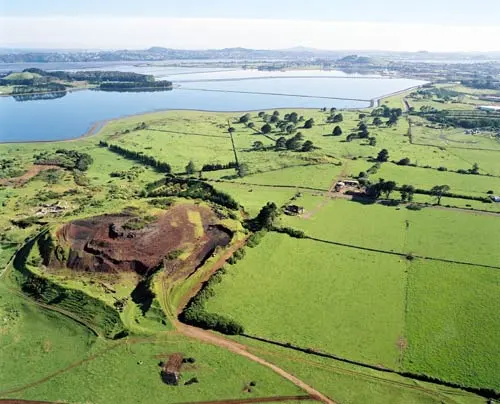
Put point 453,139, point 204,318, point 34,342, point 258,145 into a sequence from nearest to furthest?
point 34,342 < point 204,318 < point 258,145 < point 453,139

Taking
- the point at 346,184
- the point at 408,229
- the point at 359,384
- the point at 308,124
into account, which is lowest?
the point at 359,384

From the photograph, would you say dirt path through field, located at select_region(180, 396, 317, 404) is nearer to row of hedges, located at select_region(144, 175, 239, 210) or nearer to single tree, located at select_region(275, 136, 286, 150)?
row of hedges, located at select_region(144, 175, 239, 210)

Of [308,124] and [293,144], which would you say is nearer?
[293,144]

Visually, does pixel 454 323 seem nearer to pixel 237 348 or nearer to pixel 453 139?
pixel 237 348

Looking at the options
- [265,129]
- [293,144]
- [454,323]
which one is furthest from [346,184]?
[265,129]

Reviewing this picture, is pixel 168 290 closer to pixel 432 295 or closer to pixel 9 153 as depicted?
pixel 432 295

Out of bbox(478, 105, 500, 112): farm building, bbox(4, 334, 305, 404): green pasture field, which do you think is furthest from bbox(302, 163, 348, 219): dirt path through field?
bbox(478, 105, 500, 112): farm building

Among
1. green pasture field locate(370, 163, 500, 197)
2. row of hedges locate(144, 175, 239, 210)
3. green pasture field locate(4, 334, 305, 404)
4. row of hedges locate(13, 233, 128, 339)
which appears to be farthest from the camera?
green pasture field locate(370, 163, 500, 197)

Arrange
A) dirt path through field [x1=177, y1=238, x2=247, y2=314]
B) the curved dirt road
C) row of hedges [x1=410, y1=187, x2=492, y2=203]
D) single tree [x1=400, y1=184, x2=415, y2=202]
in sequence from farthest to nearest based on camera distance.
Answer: row of hedges [x1=410, y1=187, x2=492, y2=203], single tree [x1=400, y1=184, x2=415, y2=202], dirt path through field [x1=177, y1=238, x2=247, y2=314], the curved dirt road
